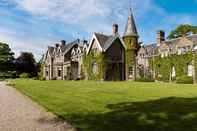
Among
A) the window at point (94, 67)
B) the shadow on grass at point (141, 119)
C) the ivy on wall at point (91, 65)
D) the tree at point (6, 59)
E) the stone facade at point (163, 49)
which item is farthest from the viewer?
the tree at point (6, 59)

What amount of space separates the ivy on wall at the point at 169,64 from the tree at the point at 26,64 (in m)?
44.9

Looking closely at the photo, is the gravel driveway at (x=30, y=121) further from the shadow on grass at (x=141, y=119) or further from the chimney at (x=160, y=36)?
the chimney at (x=160, y=36)

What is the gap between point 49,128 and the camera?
779cm

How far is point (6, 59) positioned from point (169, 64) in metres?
54.2

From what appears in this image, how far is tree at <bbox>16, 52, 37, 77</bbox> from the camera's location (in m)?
79.7

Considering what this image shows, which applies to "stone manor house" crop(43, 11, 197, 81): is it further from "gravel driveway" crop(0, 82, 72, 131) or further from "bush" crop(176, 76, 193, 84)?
"gravel driveway" crop(0, 82, 72, 131)

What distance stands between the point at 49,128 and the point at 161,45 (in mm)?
40273

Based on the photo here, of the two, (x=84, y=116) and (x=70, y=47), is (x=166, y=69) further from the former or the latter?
(x=84, y=116)

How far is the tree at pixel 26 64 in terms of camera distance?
7969cm

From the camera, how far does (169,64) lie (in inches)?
1617

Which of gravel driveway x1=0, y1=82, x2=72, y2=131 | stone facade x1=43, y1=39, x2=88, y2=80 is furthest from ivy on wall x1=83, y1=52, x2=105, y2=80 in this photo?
gravel driveway x1=0, y1=82, x2=72, y2=131

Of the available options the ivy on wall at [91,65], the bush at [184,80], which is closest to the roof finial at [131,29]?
the ivy on wall at [91,65]

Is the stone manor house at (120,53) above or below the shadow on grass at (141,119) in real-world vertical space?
above

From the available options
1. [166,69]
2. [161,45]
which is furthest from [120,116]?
[161,45]
